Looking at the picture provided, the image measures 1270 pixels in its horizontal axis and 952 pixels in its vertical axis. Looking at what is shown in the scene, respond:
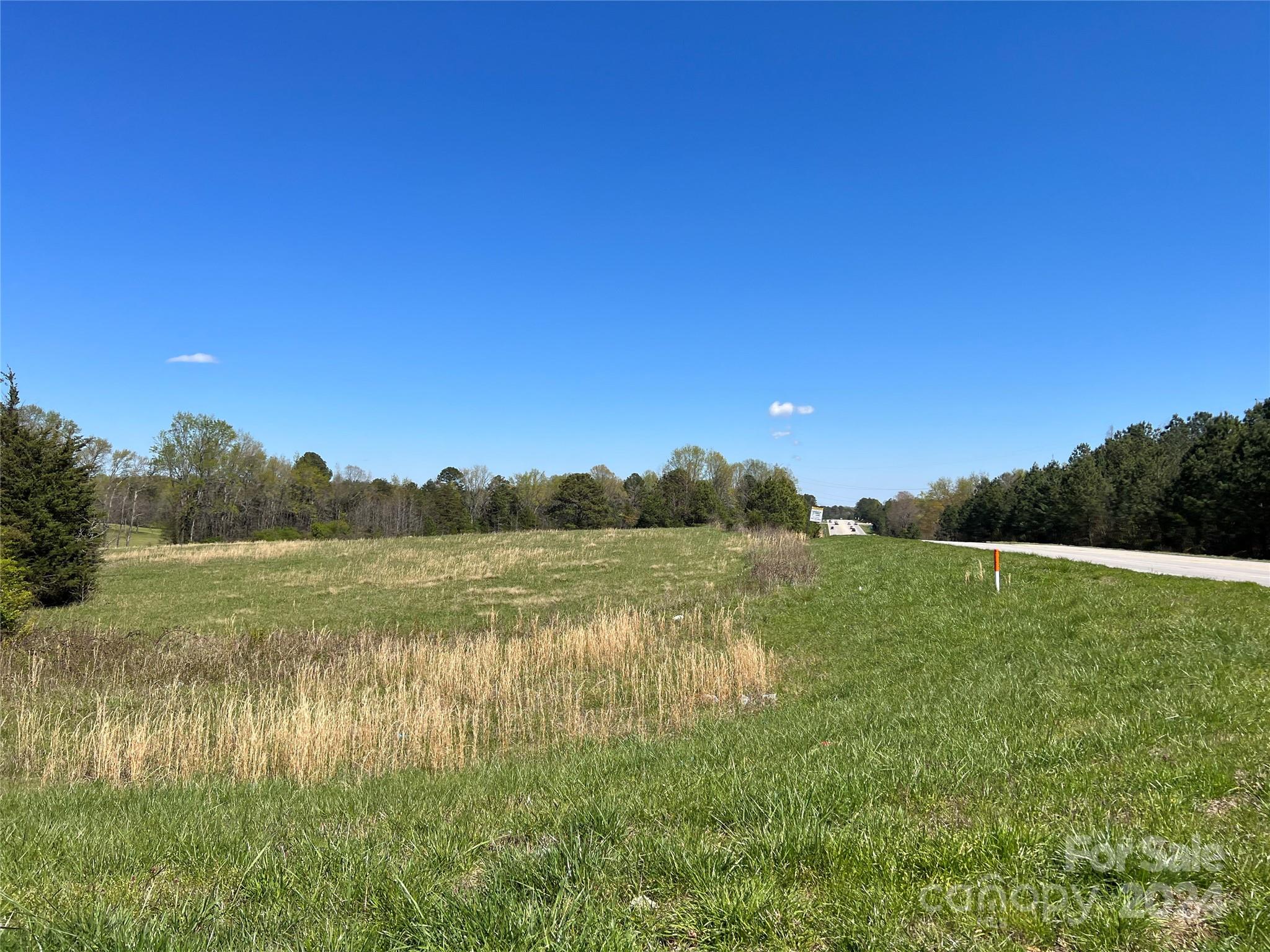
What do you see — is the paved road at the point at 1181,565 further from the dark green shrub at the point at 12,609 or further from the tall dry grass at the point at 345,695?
the dark green shrub at the point at 12,609

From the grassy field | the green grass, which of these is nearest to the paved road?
the grassy field

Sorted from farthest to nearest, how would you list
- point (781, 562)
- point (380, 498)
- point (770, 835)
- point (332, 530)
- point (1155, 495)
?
point (380, 498)
point (332, 530)
point (1155, 495)
point (781, 562)
point (770, 835)

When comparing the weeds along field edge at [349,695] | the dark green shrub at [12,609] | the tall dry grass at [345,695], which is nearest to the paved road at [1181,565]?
the weeds along field edge at [349,695]

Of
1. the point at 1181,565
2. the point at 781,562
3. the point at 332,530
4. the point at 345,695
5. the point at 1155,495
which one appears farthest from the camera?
the point at 332,530

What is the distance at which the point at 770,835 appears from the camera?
3248 mm

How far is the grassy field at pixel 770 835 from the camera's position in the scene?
8.67ft

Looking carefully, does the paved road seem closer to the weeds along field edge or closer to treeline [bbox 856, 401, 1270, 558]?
treeline [bbox 856, 401, 1270, 558]

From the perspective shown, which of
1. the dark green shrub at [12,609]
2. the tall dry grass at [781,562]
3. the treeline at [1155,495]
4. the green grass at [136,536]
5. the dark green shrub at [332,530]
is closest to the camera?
the dark green shrub at [12,609]

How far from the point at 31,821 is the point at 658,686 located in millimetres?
7596

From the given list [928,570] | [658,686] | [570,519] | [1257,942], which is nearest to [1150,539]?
[928,570]

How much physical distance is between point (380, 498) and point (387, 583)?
6728 cm

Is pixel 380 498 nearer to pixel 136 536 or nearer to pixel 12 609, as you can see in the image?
pixel 136 536

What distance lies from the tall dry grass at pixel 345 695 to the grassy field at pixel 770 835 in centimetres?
74

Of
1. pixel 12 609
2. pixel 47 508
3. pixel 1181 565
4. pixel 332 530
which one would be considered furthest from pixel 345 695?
pixel 332 530
